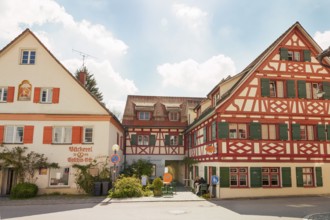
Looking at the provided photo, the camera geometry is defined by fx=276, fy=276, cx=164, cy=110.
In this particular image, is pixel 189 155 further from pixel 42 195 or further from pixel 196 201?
pixel 42 195

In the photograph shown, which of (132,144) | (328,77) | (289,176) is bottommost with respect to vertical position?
(289,176)

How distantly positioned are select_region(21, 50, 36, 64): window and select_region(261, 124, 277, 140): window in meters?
17.3

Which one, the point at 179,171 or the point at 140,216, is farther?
the point at 179,171

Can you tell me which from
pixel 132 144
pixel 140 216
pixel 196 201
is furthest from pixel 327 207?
pixel 132 144

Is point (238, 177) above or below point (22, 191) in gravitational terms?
above

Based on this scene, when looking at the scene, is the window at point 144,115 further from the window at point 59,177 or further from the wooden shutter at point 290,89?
the wooden shutter at point 290,89

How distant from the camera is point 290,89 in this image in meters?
19.7

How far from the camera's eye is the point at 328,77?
20391 mm

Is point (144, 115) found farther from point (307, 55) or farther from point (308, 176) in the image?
point (308, 176)

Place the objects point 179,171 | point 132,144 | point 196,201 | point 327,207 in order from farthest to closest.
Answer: point 179,171 < point 132,144 < point 196,201 < point 327,207

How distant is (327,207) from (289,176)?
4.93 metres

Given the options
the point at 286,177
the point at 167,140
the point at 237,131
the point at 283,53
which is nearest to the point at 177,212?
the point at 237,131

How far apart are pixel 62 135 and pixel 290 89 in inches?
658

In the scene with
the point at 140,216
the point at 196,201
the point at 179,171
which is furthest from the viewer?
the point at 179,171
